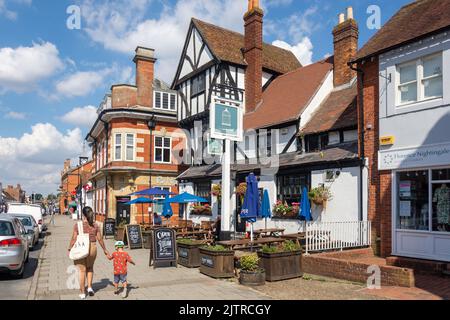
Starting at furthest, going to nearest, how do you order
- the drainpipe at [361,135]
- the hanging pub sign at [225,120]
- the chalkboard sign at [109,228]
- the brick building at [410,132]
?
the chalkboard sign at [109,228] < the hanging pub sign at [225,120] < the drainpipe at [361,135] < the brick building at [410,132]

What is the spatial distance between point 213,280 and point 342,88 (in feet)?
38.3

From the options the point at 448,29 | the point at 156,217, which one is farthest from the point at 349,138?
the point at 156,217

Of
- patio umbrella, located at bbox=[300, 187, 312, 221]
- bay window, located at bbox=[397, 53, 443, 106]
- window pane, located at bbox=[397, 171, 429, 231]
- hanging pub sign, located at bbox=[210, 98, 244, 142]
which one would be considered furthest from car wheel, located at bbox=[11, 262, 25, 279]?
bay window, located at bbox=[397, 53, 443, 106]

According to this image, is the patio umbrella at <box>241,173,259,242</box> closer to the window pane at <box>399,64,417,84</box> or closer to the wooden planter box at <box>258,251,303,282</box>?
the wooden planter box at <box>258,251,303,282</box>

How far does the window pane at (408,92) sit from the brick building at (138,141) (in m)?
18.0

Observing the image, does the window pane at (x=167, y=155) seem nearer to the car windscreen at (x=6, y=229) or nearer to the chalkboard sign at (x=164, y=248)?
the chalkboard sign at (x=164, y=248)

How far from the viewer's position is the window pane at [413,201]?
Answer: 11.1 meters

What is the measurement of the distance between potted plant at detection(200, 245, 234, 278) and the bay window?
6.64m

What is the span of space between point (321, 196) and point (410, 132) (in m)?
4.02

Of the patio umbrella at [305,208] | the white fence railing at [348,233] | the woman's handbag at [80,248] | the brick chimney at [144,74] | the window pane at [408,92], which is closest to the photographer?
the woman's handbag at [80,248]

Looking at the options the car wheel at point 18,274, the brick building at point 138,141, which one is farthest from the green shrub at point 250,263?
the brick building at point 138,141

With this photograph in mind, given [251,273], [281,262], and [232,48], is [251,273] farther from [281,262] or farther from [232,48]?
[232,48]

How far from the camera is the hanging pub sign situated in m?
13.1

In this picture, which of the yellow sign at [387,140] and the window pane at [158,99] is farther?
the window pane at [158,99]
